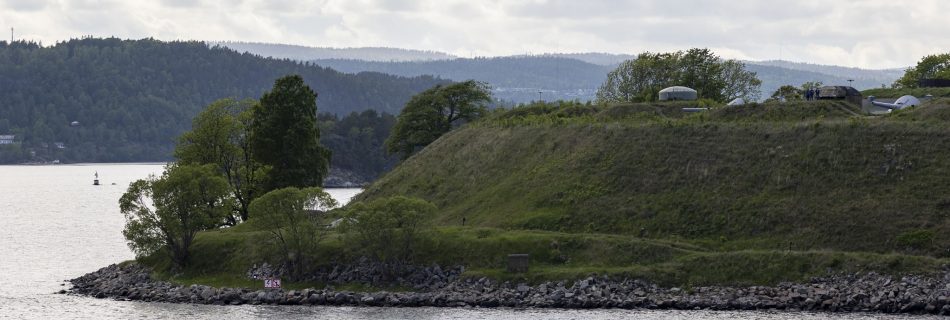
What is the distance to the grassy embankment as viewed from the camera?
8269 cm

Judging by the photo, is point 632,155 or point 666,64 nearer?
point 632,155

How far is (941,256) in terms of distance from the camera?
81.1m

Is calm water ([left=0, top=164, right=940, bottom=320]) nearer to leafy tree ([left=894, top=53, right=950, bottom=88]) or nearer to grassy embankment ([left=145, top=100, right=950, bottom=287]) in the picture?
grassy embankment ([left=145, top=100, right=950, bottom=287])

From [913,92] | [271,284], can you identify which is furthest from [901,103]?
[271,284]

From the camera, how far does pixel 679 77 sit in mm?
149125

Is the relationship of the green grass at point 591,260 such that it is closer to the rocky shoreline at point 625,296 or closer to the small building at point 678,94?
the rocky shoreline at point 625,296

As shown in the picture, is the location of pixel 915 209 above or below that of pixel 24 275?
above

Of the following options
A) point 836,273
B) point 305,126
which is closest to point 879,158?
point 836,273

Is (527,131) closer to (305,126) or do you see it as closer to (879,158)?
(305,126)

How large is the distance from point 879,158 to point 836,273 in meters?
15.6

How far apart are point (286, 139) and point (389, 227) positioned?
1137 inches

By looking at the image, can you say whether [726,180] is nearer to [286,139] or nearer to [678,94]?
[678,94]

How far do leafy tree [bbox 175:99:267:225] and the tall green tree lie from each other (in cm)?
143

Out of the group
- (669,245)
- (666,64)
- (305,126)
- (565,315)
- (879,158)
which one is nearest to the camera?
(565,315)
